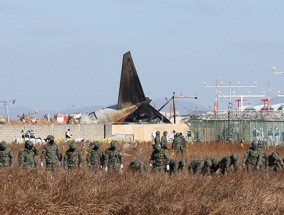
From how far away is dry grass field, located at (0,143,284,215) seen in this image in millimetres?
15359

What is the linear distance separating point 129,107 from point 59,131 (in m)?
22.7

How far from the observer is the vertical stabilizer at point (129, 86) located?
83.3 meters

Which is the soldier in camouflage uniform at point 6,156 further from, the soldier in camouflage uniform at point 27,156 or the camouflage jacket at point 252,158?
the camouflage jacket at point 252,158

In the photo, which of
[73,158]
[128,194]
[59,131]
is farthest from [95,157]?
[59,131]

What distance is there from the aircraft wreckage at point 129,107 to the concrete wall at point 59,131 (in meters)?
15.9

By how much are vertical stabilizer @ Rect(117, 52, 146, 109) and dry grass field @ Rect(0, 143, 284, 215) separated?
6213 centimetres

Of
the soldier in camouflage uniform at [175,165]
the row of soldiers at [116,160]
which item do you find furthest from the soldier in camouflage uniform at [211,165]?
the soldier in camouflage uniform at [175,165]

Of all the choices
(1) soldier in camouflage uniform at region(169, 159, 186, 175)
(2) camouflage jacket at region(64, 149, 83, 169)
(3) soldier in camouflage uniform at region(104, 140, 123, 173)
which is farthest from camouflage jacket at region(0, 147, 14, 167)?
(1) soldier in camouflage uniform at region(169, 159, 186, 175)

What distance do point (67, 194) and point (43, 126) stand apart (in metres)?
44.1

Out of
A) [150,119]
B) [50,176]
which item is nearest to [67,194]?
[50,176]

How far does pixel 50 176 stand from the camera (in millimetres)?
18375

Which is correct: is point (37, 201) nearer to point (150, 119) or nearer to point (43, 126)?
point (43, 126)

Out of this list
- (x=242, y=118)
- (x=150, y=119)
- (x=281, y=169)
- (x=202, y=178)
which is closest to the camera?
(x=202, y=178)

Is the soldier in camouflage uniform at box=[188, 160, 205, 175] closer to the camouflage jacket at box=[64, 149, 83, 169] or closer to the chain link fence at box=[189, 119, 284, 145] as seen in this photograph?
the camouflage jacket at box=[64, 149, 83, 169]
